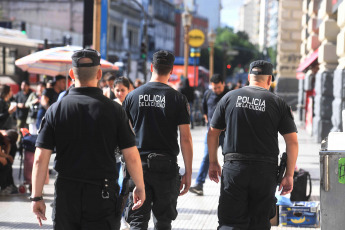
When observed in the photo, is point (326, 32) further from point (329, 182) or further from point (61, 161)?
point (61, 161)

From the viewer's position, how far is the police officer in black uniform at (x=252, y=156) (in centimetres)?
595

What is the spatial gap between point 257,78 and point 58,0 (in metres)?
61.4

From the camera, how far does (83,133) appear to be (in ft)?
15.3

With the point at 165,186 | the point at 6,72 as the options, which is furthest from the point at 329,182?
the point at 6,72

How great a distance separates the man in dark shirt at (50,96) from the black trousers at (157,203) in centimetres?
638

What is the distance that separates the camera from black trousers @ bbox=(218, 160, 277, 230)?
593 cm

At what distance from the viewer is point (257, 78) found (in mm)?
Result: 6262

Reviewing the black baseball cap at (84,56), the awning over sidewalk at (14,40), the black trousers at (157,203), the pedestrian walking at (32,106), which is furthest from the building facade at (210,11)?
the black baseball cap at (84,56)

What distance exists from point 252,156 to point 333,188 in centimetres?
72

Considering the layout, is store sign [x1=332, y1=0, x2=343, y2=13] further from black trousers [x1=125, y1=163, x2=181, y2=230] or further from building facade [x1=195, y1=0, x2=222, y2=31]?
building facade [x1=195, y1=0, x2=222, y2=31]

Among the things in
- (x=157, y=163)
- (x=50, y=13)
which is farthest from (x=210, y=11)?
(x=157, y=163)

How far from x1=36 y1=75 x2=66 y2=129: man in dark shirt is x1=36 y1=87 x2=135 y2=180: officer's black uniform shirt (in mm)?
7446

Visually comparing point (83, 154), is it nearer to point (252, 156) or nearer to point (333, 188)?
point (252, 156)

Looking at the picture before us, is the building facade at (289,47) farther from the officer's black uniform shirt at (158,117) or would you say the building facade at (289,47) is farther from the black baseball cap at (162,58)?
the officer's black uniform shirt at (158,117)
